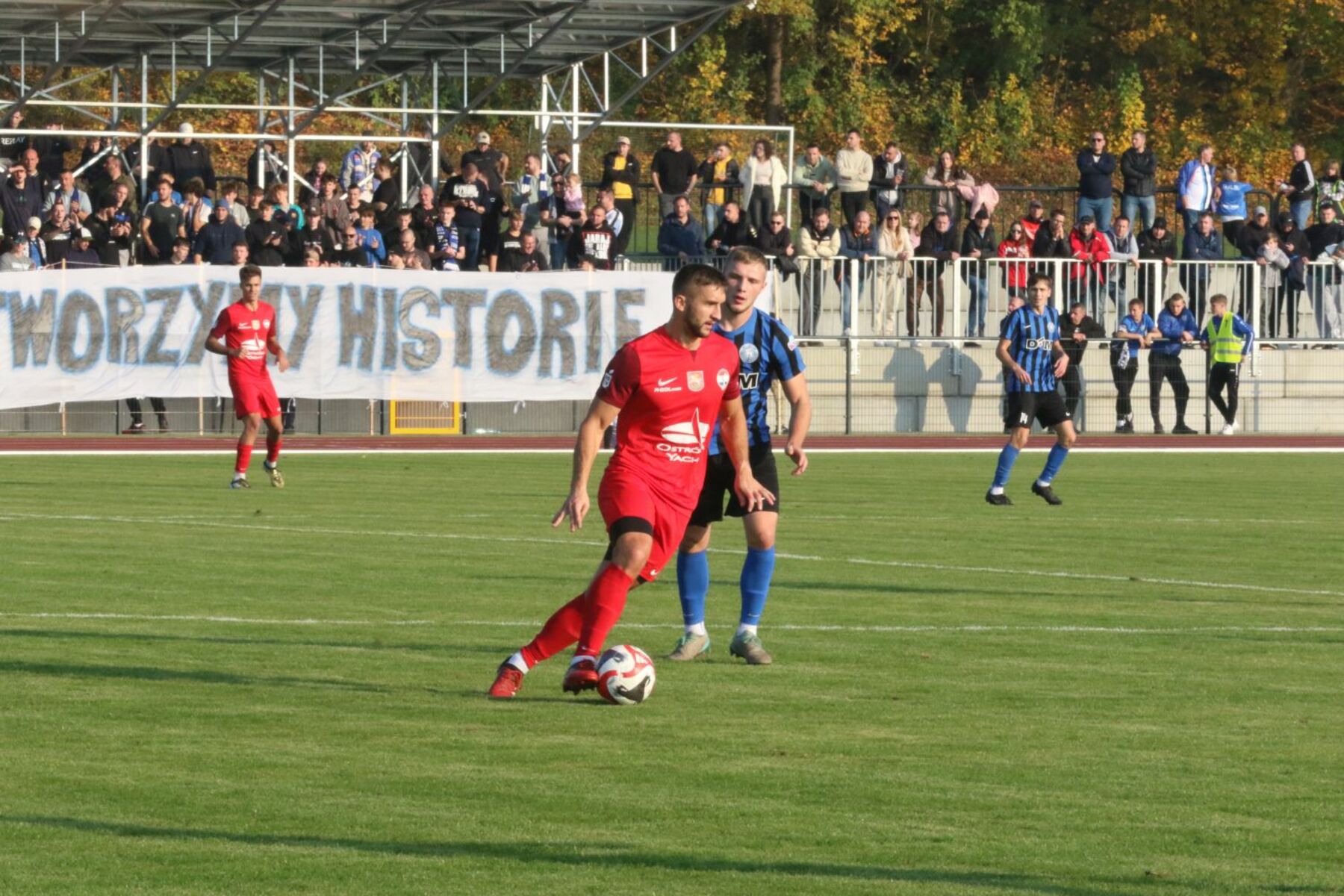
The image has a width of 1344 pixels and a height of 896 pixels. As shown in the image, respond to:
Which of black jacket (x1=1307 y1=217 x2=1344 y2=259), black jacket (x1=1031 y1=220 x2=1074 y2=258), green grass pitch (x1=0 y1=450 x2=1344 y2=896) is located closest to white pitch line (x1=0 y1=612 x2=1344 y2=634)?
green grass pitch (x1=0 y1=450 x2=1344 y2=896)

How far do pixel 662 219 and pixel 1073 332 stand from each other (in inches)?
270

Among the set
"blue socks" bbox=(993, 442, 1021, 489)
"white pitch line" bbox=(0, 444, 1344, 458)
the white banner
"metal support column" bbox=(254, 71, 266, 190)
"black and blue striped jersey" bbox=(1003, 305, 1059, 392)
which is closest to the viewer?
"blue socks" bbox=(993, 442, 1021, 489)

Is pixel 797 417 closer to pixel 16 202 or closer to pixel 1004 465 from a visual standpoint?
pixel 1004 465

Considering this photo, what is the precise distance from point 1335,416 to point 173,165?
17.3 m

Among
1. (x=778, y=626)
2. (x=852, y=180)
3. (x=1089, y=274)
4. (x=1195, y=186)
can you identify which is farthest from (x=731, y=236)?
(x=778, y=626)

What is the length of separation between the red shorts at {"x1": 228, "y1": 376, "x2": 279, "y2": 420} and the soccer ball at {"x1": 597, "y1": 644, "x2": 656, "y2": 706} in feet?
44.2

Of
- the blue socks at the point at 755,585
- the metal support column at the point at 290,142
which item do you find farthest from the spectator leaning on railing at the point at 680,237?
the blue socks at the point at 755,585

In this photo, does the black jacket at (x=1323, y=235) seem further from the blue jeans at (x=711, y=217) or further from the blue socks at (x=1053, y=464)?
the blue socks at (x=1053, y=464)

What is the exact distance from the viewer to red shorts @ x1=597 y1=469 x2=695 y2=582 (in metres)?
9.43

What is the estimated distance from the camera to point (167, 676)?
33.1 ft

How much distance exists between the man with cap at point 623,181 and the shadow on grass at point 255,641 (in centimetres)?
2317

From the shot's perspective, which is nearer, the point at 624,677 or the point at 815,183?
the point at 624,677

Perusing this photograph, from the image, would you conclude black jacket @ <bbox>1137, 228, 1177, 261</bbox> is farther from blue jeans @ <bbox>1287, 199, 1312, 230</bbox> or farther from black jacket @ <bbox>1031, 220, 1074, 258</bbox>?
blue jeans @ <bbox>1287, 199, 1312, 230</bbox>

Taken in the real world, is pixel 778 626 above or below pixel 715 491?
below
